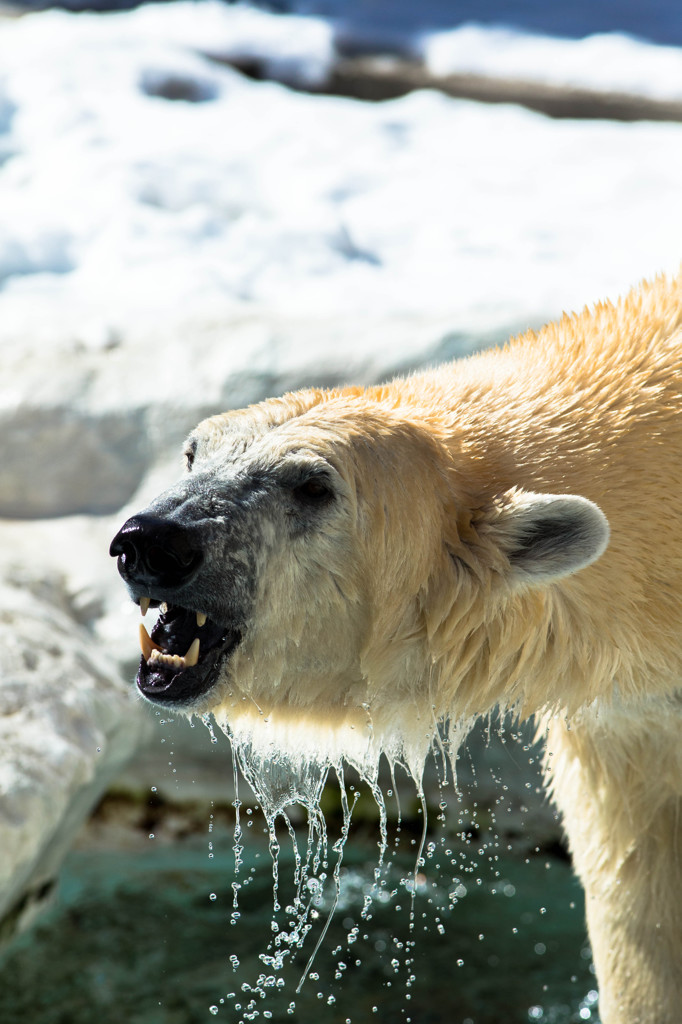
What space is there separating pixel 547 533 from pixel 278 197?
5053mm

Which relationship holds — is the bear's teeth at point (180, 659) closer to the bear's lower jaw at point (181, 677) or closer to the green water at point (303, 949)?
the bear's lower jaw at point (181, 677)

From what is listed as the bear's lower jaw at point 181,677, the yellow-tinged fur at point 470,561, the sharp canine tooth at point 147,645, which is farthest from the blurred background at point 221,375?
the sharp canine tooth at point 147,645

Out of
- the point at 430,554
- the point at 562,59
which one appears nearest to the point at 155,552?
the point at 430,554

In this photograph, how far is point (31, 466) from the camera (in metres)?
4.56

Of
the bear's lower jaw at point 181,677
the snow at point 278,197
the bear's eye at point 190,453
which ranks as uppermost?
the bear's eye at point 190,453

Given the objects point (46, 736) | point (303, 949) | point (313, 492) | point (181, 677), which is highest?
point (313, 492)

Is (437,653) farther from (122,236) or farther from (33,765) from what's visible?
(122,236)

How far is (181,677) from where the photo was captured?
6.84 feet

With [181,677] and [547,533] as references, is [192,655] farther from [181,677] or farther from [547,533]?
[547,533]

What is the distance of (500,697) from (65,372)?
119 inches

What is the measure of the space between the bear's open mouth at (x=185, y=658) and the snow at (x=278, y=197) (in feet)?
8.96

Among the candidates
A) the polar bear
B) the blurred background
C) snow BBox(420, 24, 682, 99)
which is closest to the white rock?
the blurred background

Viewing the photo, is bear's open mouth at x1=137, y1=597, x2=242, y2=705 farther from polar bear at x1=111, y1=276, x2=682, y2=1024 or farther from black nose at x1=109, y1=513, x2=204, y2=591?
black nose at x1=109, y1=513, x2=204, y2=591

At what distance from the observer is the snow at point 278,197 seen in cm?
559
